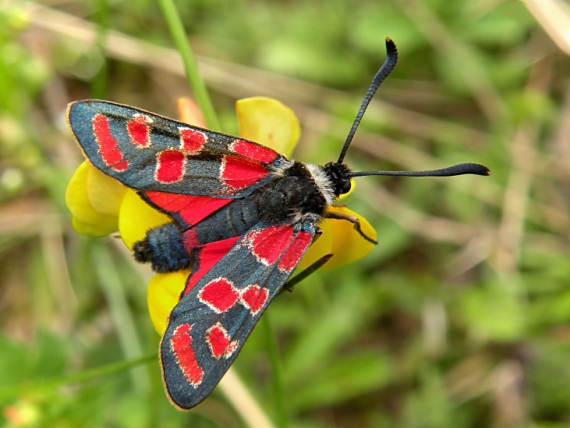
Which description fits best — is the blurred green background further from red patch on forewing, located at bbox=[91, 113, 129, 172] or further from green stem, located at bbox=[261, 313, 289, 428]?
red patch on forewing, located at bbox=[91, 113, 129, 172]

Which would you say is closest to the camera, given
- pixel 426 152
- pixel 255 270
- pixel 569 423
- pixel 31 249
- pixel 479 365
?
pixel 255 270

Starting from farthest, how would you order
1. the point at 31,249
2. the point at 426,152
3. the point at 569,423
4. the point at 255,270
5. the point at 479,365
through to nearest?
the point at 426,152
the point at 31,249
the point at 479,365
the point at 569,423
the point at 255,270

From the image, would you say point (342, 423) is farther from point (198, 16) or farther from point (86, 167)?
point (198, 16)

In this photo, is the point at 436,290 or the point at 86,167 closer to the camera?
the point at 86,167

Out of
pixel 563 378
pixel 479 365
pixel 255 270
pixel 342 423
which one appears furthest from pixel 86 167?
pixel 563 378

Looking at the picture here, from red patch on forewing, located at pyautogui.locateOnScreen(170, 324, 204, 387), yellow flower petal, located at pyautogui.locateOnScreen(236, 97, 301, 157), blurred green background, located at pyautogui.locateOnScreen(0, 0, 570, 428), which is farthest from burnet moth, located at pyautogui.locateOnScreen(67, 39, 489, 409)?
blurred green background, located at pyautogui.locateOnScreen(0, 0, 570, 428)

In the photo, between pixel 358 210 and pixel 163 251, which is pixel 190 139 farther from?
pixel 358 210

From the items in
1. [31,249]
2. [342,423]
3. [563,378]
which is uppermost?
[31,249]

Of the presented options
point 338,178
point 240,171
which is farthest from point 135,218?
point 338,178
